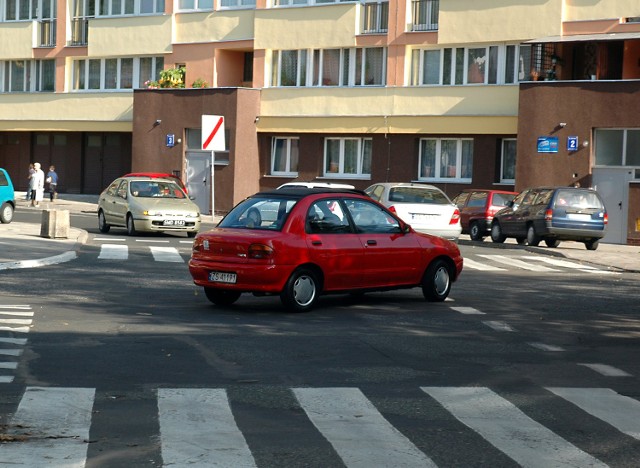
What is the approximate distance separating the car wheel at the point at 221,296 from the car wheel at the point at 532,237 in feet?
57.5

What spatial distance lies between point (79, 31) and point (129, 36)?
3419 millimetres

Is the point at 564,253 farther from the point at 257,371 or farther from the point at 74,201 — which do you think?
the point at 74,201

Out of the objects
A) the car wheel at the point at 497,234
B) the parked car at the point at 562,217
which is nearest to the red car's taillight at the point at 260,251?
the parked car at the point at 562,217

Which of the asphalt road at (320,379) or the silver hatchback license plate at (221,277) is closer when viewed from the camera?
the asphalt road at (320,379)

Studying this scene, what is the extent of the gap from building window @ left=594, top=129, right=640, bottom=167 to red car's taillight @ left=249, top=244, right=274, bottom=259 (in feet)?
82.3

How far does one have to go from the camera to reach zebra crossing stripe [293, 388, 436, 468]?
299 inches

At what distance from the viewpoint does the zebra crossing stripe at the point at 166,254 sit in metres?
24.4

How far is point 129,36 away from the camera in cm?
5309

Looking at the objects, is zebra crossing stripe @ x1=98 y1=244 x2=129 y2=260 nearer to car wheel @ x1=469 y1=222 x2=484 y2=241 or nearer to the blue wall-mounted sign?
car wheel @ x1=469 y1=222 x2=484 y2=241

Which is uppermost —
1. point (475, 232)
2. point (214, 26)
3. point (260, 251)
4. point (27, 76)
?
point (214, 26)

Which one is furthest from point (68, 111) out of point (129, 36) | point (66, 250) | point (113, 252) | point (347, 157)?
point (66, 250)

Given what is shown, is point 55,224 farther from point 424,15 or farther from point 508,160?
point 424,15

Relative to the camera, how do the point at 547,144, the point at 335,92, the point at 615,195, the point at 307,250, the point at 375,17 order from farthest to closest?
the point at 335,92 → the point at 375,17 → the point at 547,144 → the point at 615,195 → the point at 307,250

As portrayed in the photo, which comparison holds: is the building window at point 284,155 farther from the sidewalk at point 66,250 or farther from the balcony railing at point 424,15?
the sidewalk at point 66,250
